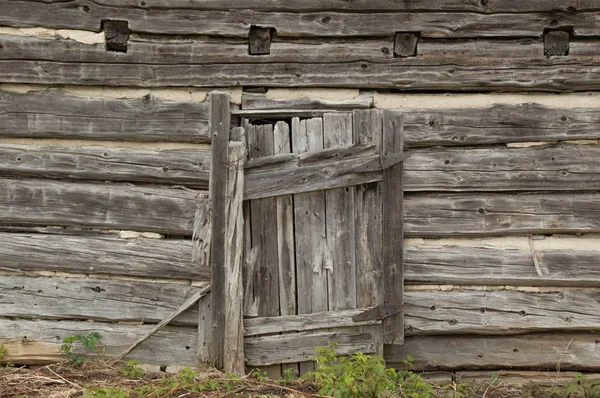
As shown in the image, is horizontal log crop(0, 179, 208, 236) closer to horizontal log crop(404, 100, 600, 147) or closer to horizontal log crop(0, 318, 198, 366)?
horizontal log crop(0, 318, 198, 366)

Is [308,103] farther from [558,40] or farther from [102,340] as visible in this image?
[102,340]

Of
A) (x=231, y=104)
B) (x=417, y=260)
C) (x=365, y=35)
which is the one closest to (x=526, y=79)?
(x=365, y=35)

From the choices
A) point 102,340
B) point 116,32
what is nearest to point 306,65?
point 116,32

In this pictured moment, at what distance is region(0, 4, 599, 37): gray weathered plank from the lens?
475cm

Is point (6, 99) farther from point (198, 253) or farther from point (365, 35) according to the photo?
point (365, 35)

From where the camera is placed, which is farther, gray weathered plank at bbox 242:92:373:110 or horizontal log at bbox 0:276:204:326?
horizontal log at bbox 0:276:204:326

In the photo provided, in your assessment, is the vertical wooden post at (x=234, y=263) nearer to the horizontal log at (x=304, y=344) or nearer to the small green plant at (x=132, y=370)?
the horizontal log at (x=304, y=344)

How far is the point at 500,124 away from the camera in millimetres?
4789

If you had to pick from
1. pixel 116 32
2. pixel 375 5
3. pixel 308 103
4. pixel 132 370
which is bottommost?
pixel 132 370

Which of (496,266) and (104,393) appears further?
(496,266)

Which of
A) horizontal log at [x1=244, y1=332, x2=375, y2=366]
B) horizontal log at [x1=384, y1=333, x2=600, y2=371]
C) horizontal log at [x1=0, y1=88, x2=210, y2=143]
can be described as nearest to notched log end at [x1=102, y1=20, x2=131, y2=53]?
horizontal log at [x1=0, y1=88, x2=210, y2=143]

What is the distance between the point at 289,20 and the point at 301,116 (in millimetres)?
681

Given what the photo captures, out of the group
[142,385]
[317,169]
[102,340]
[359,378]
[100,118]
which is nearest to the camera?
[359,378]

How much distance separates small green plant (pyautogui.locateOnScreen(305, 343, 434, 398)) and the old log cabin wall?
0.43 metres
